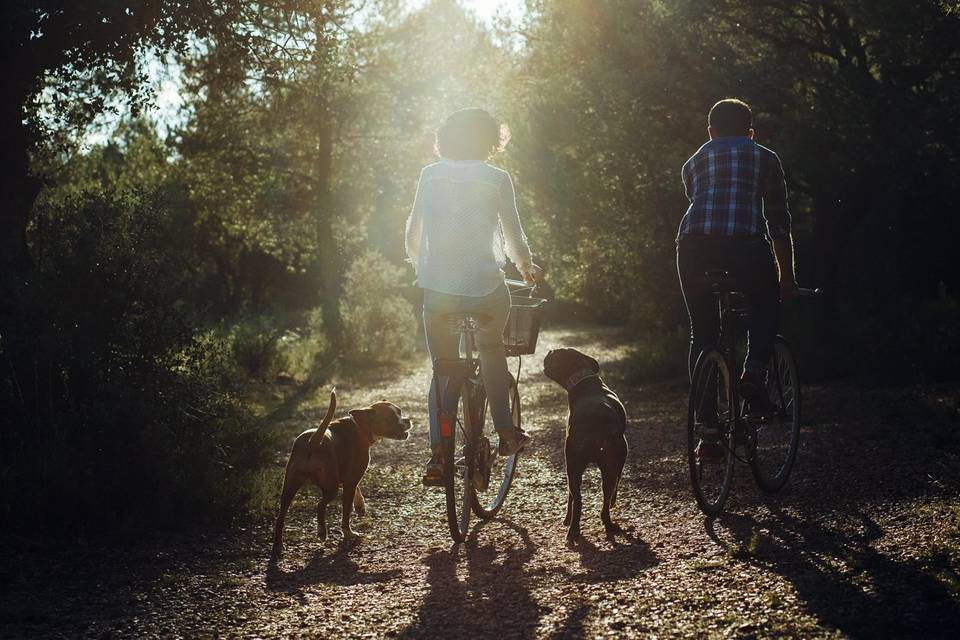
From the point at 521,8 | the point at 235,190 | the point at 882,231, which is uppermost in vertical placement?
the point at 521,8

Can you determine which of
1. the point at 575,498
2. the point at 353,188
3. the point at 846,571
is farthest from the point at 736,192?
the point at 353,188

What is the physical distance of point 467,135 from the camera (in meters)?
5.84

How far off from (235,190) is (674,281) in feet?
34.2

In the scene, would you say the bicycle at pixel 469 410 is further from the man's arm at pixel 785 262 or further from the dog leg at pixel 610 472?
the man's arm at pixel 785 262

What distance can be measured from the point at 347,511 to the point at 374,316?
612 inches

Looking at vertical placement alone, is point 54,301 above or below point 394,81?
below

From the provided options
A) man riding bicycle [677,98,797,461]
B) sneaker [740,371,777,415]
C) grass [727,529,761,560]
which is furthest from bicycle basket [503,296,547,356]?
grass [727,529,761,560]

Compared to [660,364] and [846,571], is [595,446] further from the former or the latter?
[660,364]

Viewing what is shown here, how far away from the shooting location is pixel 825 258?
15352 mm

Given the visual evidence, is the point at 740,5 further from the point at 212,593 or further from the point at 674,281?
the point at 212,593

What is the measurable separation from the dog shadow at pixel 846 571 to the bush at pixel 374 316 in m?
16.0

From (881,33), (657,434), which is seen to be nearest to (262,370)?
(657,434)

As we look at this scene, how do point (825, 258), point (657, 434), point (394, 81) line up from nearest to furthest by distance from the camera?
1. point (657, 434)
2. point (825, 258)
3. point (394, 81)

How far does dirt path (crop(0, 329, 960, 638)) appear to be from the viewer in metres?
4.33
